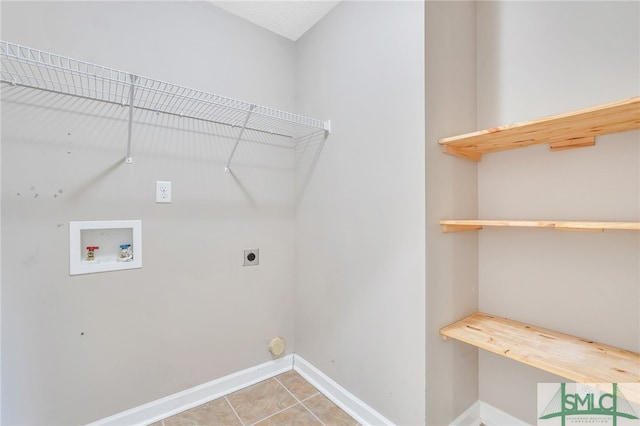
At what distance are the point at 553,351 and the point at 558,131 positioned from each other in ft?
2.74

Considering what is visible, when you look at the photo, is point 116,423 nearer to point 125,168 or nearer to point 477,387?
point 125,168

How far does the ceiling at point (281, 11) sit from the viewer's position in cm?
164

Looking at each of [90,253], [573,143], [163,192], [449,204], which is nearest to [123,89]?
[163,192]

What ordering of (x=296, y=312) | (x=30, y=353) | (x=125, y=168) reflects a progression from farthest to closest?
(x=296, y=312) < (x=125, y=168) < (x=30, y=353)

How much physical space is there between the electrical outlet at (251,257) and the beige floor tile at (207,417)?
0.79 m

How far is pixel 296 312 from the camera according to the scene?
6.50 ft

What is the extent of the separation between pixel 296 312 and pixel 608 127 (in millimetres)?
1854

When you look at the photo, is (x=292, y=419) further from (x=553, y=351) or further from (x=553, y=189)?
(x=553, y=189)

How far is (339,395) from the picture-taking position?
1.59 meters

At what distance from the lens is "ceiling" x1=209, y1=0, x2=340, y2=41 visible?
1.64 m

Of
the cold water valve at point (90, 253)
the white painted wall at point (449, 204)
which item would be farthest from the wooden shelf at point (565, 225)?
the cold water valve at point (90, 253)

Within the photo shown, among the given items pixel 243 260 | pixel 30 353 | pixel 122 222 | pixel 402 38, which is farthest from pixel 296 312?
pixel 402 38

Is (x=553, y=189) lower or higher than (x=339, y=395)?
higher

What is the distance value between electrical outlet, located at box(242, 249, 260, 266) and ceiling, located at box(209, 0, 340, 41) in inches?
57.6
